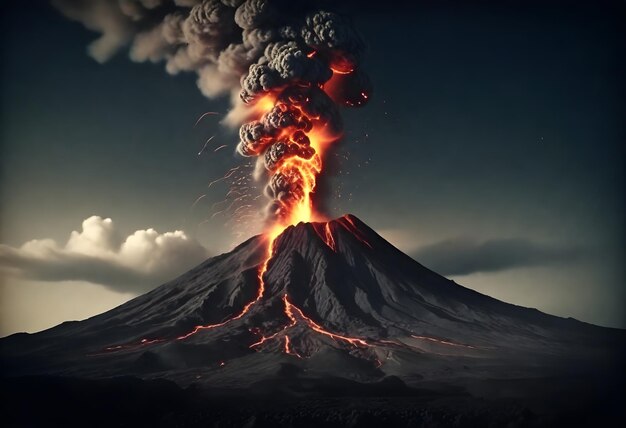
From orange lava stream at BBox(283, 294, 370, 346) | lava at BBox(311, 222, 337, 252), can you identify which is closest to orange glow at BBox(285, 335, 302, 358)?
orange lava stream at BBox(283, 294, 370, 346)

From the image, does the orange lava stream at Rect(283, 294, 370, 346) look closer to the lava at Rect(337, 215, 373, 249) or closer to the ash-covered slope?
the ash-covered slope

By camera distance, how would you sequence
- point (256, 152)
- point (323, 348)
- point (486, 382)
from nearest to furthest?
1. point (486, 382)
2. point (323, 348)
3. point (256, 152)

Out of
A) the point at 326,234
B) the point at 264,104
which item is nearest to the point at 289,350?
the point at 326,234

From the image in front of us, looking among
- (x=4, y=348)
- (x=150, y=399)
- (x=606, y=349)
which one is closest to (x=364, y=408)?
(x=150, y=399)

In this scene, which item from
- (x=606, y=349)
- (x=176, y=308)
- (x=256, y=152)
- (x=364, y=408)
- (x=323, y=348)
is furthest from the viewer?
(x=256, y=152)

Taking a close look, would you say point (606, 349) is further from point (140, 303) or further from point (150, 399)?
point (140, 303)

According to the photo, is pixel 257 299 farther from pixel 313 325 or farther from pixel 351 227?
pixel 351 227
